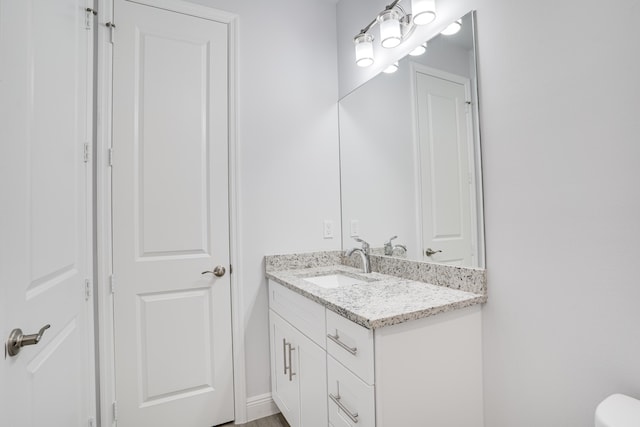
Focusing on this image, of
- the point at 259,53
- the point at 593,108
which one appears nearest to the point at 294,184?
the point at 259,53

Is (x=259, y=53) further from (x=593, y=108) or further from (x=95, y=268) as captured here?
(x=593, y=108)

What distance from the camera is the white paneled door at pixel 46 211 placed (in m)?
0.82

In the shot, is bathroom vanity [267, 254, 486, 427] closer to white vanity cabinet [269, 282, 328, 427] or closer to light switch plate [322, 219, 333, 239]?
white vanity cabinet [269, 282, 328, 427]

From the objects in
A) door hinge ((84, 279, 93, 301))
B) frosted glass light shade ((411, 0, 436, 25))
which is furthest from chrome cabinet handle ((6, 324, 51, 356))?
frosted glass light shade ((411, 0, 436, 25))

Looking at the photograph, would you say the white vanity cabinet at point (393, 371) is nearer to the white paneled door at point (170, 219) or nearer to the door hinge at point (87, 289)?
the white paneled door at point (170, 219)

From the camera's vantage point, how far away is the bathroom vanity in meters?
1.05

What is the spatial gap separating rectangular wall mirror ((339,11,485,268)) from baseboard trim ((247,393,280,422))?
1065mm

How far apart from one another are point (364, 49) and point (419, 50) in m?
0.40

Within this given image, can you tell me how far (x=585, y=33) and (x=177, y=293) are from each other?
2.04 m

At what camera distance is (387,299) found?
1.28m

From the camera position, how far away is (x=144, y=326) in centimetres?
171

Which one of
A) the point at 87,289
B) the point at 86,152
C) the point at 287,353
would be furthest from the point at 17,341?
the point at 287,353

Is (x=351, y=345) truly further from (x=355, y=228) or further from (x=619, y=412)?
(x=355, y=228)

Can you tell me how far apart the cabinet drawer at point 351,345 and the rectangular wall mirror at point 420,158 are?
Answer: 59cm
